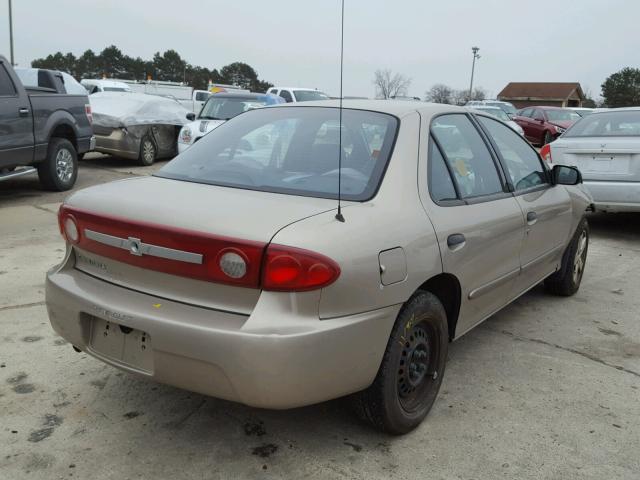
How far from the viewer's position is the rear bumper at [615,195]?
6574mm

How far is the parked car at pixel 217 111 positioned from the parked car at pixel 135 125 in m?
0.82

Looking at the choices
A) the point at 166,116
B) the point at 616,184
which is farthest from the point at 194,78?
the point at 616,184

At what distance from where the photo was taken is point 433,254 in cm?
266

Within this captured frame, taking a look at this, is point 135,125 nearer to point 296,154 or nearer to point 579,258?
point 579,258

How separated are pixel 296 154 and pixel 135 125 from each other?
9.42m

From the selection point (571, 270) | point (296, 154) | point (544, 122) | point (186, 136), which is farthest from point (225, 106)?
point (544, 122)

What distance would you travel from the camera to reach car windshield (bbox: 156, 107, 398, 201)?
2733 millimetres

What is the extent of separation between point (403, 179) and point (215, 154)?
106 cm

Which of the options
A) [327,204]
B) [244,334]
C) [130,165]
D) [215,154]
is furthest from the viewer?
[130,165]

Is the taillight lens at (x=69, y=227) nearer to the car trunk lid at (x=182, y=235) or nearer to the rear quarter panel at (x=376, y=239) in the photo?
the car trunk lid at (x=182, y=235)

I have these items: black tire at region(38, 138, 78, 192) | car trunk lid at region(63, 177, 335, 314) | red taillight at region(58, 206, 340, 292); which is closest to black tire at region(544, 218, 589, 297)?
car trunk lid at region(63, 177, 335, 314)

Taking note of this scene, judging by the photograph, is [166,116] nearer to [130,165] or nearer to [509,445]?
[130,165]

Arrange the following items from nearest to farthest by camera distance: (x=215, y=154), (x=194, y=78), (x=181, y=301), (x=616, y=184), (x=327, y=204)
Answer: (x=181, y=301), (x=327, y=204), (x=215, y=154), (x=616, y=184), (x=194, y=78)

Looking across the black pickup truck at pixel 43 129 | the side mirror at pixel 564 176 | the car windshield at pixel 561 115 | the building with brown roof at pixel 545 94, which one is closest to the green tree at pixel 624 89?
the building with brown roof at pixel 545 94
